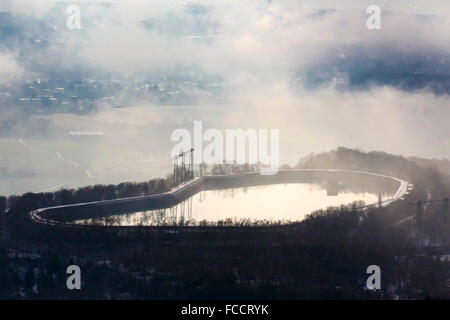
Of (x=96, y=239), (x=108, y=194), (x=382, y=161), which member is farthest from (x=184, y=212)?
(x=382, y=161)

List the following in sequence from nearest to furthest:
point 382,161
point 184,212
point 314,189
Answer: point 184,212
point 314,189
point 382,161

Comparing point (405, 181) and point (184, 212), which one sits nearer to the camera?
point (184, 212)

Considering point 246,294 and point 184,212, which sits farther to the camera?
point 184,212

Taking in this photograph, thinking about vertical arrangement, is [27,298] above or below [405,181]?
below

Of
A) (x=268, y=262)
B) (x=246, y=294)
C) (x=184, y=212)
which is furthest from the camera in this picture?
(x=184, y=212)

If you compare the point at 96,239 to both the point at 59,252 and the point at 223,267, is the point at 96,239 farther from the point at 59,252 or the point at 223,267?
the point at 223,267

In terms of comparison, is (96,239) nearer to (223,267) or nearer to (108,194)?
(223,267)
